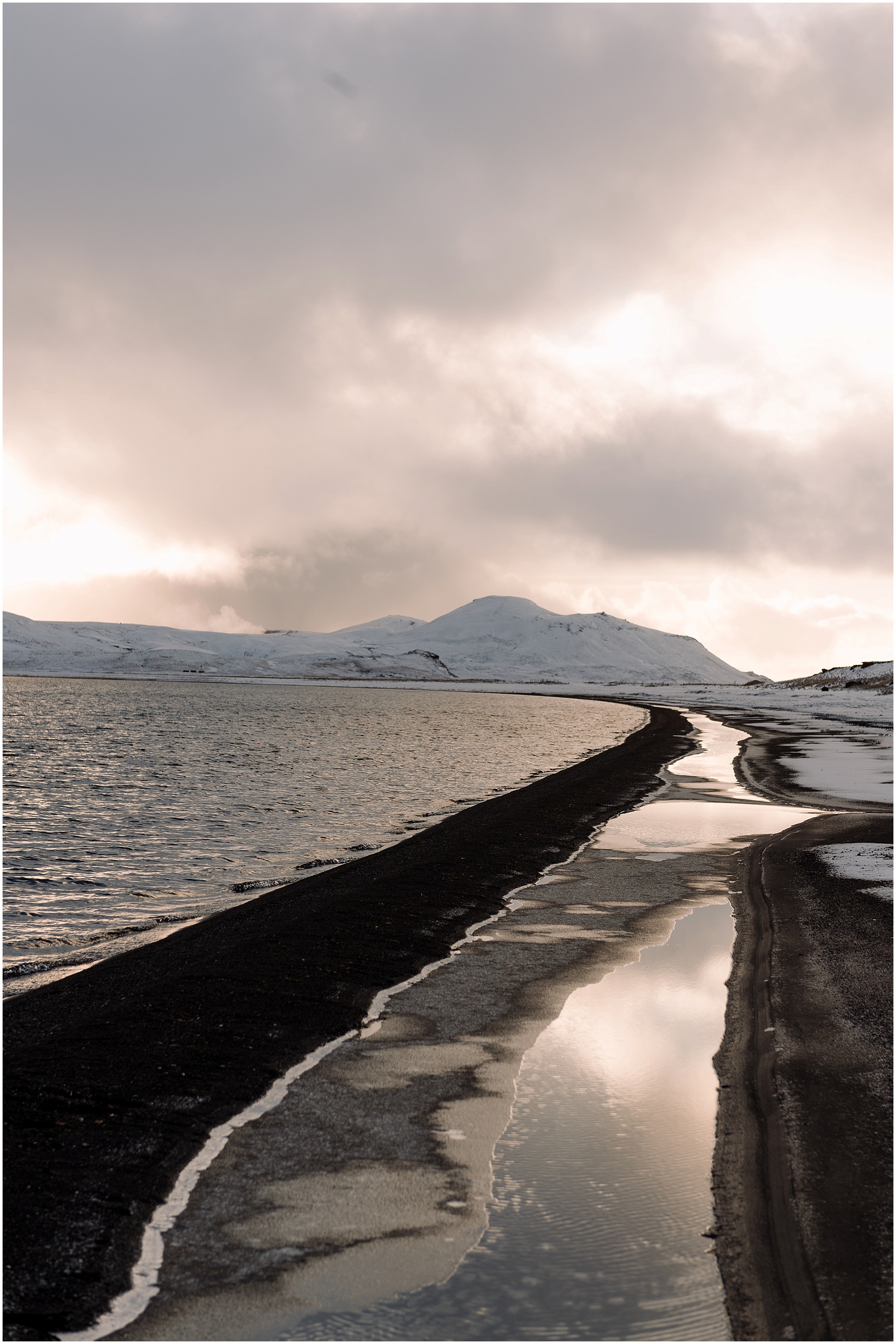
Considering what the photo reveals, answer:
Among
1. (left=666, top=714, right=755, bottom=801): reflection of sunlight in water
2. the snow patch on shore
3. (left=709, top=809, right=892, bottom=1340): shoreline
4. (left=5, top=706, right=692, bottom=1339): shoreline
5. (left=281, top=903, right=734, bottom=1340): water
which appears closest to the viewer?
(left=281, top=903, right=734, bottom=1340): water

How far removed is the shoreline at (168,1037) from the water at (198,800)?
7.51ft

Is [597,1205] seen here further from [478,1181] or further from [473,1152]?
[473,1152]

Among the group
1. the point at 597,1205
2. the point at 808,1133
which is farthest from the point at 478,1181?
the point at 808,1133

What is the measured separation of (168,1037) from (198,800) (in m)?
20.1

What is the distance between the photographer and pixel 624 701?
439 ft

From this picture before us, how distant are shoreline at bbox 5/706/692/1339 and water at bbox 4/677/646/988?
2.29 meters

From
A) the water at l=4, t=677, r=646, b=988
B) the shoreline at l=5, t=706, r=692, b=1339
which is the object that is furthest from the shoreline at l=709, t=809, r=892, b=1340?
the water at l=4, t=677, r=646, b=988

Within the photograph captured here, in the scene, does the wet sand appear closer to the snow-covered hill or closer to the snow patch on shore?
the snow patch on shore

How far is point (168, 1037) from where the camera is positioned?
824cm

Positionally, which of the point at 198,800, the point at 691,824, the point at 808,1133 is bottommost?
the point at 198,800

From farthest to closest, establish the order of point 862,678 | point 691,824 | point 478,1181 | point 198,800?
1. point 862,678
2. point 198,800
3. point 691,824
4. point 478,1181

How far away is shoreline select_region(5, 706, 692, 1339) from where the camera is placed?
5176mm

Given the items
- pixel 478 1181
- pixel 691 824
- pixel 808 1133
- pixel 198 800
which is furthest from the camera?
pixel 198 800

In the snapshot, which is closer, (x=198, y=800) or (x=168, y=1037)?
(x=168, y=1037)
